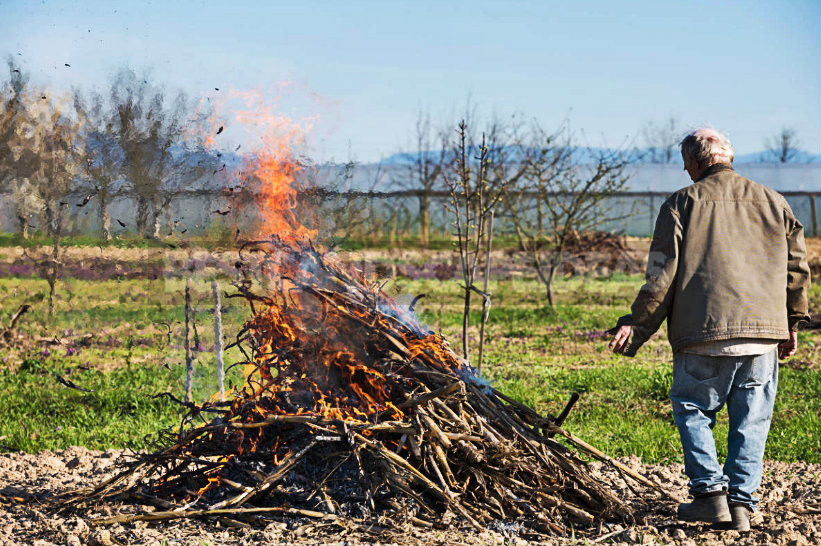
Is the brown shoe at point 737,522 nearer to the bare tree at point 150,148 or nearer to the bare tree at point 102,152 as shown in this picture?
the bare tree at point 150,148

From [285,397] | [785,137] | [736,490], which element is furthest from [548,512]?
[785,137]

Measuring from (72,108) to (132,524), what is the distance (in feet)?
19.9

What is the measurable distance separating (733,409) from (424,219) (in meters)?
19.7

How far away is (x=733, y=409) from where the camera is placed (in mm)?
3656

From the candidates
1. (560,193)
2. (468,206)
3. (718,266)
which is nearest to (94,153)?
(468,206)

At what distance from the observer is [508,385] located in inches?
294

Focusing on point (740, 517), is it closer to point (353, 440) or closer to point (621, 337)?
point (621, 337)

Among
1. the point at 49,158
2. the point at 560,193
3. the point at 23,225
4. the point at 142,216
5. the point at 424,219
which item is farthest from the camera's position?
the point at 424,219

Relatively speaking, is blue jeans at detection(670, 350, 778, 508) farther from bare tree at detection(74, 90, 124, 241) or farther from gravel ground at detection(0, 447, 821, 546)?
bare tree at detection(74, 90, 124, 241)

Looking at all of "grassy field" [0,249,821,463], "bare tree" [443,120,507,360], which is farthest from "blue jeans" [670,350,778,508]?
"bare tree" [443,120,507,360]

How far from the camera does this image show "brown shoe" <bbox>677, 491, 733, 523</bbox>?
3.49 m

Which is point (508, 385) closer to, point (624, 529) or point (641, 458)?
point (641, 458)

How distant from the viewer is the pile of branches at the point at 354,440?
3.69 meters

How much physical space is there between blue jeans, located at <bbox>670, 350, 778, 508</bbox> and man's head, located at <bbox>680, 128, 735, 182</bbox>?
3.11 ft
